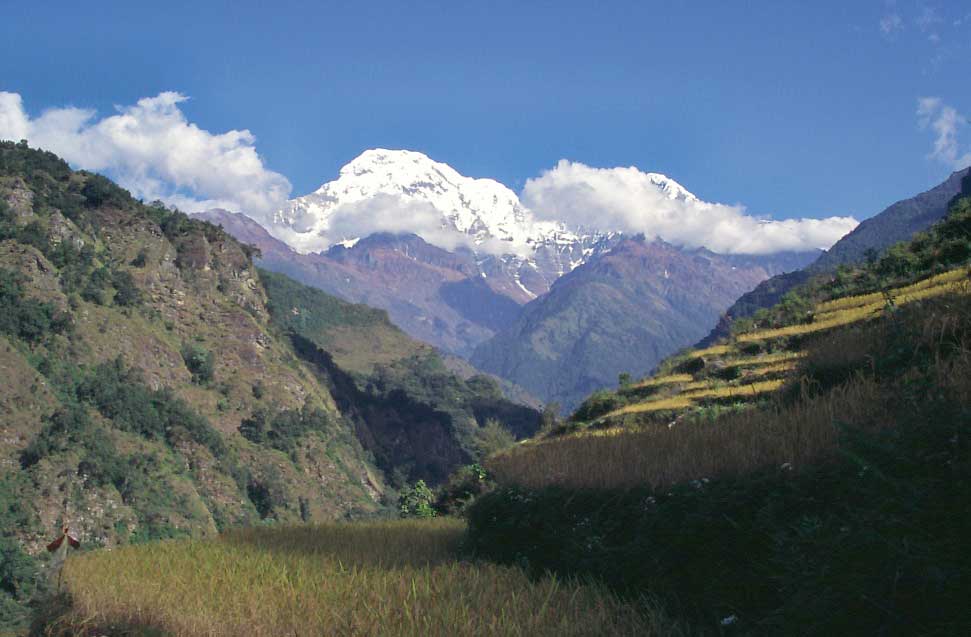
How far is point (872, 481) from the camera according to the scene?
16.7 ft

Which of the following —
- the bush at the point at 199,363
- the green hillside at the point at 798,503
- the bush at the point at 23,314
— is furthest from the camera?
the bush at the point at 199,363

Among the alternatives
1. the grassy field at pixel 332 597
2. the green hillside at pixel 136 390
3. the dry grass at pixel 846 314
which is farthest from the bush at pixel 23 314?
the grassy field at pixel 332 597

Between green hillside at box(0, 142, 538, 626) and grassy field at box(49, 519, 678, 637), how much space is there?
67.5 metres

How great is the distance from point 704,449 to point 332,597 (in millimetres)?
3981

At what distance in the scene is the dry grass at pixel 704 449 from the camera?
22.2 ft

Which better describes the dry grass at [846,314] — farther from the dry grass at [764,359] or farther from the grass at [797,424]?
the grass at [797,424]

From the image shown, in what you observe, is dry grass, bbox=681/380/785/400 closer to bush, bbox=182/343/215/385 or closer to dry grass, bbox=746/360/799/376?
dry grass, bbox=746/360/799/376

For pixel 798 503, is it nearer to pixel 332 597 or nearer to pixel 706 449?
pixel 706 449

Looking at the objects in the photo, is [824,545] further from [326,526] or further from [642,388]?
[642,388]

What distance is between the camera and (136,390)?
105 m

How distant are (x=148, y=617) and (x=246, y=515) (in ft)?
345

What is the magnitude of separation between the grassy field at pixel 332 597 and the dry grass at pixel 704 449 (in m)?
1.29

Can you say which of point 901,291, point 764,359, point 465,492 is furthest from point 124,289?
point 901,291

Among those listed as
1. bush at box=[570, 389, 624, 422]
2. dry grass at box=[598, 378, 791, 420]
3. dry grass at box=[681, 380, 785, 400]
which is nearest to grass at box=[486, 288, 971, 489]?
dry grass at box=[681, 380, 785, 400]
